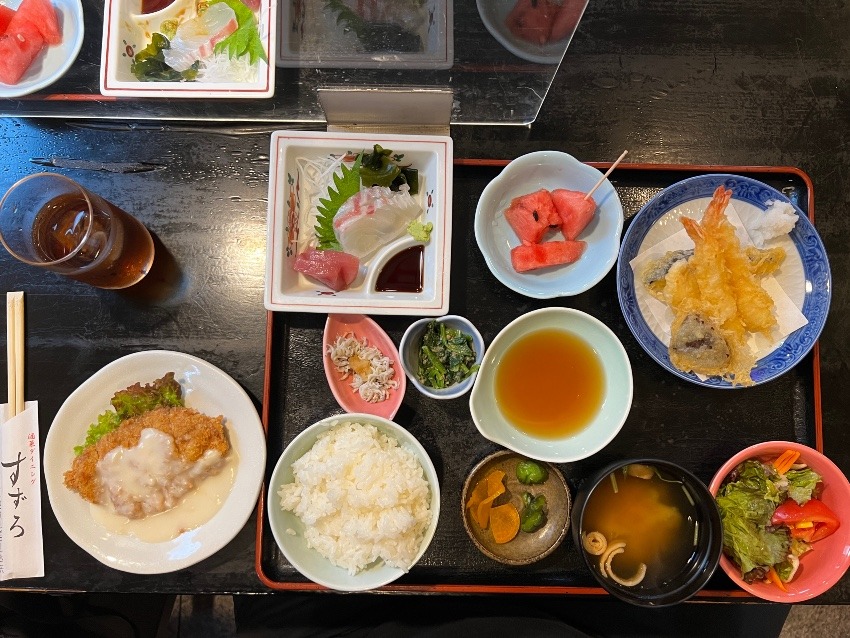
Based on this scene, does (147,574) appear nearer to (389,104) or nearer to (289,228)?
(289,228)

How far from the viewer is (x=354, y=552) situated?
1678 millimetres

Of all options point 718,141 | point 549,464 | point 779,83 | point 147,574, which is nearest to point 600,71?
point 718,141

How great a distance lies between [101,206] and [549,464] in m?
1.64

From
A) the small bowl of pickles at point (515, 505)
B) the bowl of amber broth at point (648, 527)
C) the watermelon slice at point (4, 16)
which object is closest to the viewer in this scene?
the bowl of amber broth at point (648, 527)

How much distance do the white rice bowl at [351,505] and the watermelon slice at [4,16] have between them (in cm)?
168

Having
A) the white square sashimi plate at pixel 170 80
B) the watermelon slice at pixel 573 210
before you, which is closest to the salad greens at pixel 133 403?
the white square sashimi plate at pixel 170 80

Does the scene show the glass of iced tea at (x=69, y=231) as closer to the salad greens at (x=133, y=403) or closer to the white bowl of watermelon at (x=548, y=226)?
the salad greens at (x=133, y=403)

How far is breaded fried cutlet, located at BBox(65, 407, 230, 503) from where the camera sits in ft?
5.62

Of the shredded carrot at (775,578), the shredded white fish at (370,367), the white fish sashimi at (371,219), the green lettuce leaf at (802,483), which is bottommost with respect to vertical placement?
the shredded carrot at (775,578)

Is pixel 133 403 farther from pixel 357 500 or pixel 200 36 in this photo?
pixel 200 36

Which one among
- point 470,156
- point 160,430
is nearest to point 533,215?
point 470,156

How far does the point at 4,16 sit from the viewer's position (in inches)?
73.3

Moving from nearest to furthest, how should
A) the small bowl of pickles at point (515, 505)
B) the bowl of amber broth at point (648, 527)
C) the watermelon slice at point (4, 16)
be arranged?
1. the bowl of amber broth at point (648, 527)
2. the small bowl of pickles at point (515, 505)
3. the watermelon slice at point (4, 16)

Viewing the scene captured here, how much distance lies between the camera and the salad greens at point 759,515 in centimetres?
171
